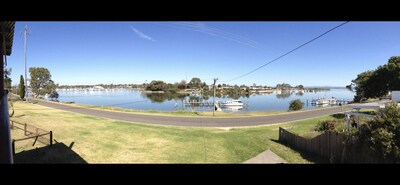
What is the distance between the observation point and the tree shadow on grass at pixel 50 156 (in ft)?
27.6

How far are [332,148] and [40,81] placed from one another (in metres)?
48.9

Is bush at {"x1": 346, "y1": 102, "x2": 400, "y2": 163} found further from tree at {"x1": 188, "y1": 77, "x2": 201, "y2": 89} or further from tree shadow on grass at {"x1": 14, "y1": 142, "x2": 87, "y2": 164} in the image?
tree at {"x1": 188, "y1": 77, "x2": 201, "y2": 89}

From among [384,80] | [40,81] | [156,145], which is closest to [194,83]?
[40,81]

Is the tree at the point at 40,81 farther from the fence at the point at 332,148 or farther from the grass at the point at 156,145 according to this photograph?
the fence at the point at 332,148

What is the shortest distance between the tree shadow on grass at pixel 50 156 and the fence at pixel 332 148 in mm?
8762

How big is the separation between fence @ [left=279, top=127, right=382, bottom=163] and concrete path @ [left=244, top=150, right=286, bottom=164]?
1.52 metres

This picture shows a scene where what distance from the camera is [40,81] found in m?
45.2

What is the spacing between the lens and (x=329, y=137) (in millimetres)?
9492

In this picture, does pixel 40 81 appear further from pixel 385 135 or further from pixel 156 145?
pixel 385 135
